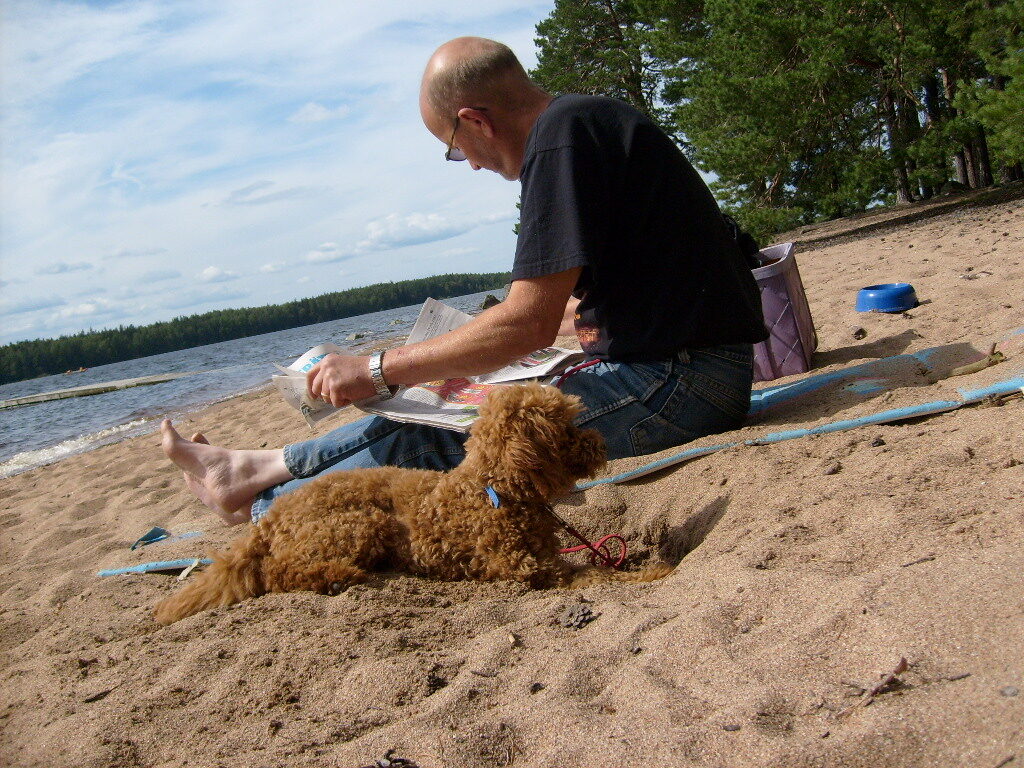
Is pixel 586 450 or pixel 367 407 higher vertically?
pixel 367 407

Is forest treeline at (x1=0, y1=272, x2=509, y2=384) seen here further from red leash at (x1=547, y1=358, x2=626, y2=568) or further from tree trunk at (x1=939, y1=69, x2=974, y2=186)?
red leash at (x1=547, y1=358, x2=626, y2=568)

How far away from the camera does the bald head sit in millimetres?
3230

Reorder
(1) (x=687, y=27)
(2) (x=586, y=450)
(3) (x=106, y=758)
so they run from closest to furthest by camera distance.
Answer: (3) (x=106, y=758), (2) (x=586, y=450), (1) (x=687, y=27)

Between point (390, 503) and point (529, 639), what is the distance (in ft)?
3.36

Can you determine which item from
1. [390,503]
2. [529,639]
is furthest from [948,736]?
[390,503]

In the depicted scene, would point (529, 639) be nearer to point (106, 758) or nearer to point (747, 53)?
point (106, 758)

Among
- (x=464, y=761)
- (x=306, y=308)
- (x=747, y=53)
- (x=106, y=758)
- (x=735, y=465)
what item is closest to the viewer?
(x=464, y=761)

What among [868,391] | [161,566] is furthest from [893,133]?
[161,566]

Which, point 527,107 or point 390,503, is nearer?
point 390,503

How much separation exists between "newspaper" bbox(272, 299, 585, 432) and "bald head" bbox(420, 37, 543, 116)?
1016 millimetres

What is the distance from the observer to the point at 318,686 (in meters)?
2.18

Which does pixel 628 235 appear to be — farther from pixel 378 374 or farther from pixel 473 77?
pixel 378 374

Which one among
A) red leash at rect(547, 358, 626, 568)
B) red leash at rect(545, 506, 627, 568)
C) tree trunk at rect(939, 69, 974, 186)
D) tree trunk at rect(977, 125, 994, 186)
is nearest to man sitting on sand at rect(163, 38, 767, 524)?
red leash at rect(547, 358, 626, 568)

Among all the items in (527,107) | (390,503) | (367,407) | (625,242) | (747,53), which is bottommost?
(390,503)
